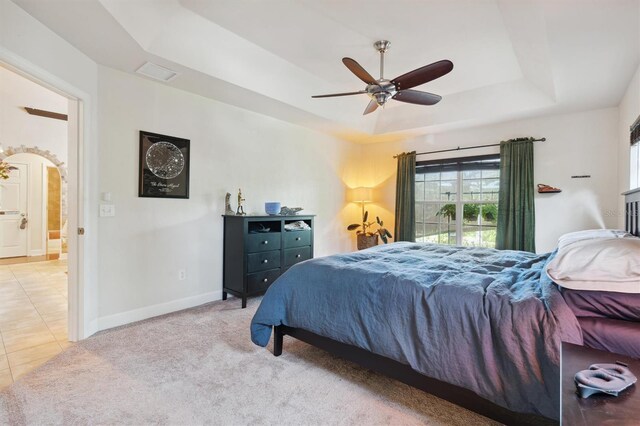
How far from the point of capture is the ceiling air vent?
113 inches

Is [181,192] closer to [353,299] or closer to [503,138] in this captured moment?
Answer: [353,299]

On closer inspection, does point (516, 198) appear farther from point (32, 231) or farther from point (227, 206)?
point (32, 231)

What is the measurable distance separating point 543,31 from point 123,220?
386 centimetres

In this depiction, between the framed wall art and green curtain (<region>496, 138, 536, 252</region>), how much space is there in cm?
417

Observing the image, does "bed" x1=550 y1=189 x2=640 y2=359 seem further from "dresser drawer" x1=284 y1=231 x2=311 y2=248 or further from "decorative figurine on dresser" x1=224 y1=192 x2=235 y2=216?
"decorative figurine on dresser" x1=224 y1=192 x2=235 y2=216

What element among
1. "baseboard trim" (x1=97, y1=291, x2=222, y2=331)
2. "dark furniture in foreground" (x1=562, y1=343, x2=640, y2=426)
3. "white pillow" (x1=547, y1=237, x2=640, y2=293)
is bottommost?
"baseboard trim" (x1=97, y1=291, x2=222, y2=331)

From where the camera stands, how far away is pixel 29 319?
10.1ft

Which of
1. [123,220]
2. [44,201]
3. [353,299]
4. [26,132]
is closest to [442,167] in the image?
[353,299]

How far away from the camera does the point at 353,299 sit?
1.92 metres

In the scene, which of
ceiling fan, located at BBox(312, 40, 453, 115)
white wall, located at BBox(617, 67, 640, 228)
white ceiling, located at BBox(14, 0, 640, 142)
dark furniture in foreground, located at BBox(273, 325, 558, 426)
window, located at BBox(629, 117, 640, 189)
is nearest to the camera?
dark furniture in foreground, located at BBox(273, 325, 558, 426)

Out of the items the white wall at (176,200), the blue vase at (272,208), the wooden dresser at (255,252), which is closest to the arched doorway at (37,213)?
the white wall at (176,200)

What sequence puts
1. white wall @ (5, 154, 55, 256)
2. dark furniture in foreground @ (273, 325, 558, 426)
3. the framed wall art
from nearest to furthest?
dark furniture in foreground @ (273, 325, 558, 426)
the framed wall art
white wall @ (5, 154, 55, 256)

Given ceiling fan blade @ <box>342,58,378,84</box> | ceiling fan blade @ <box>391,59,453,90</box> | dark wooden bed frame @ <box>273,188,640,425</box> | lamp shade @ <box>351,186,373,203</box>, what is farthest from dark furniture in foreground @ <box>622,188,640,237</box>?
lamp shade @ <box>351,186,373,203</box>

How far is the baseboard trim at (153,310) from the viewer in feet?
9.50
